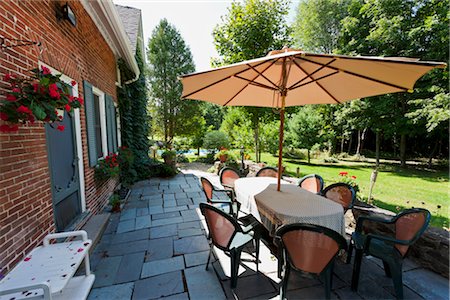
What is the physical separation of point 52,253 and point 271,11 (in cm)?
704

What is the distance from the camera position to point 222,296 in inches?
78.8

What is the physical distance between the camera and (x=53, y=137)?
243 cm

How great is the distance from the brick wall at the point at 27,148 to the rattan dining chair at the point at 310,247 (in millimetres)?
2197

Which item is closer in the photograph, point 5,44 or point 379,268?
point 5,44

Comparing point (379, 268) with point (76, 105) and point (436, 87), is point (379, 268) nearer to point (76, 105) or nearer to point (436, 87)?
point (76, 105)

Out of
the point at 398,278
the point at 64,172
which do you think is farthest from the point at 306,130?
the point at 64,172

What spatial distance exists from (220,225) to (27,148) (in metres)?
1.96

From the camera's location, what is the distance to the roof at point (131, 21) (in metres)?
6.42

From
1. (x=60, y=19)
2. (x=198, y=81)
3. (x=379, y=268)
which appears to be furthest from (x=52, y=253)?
(x=379, y=268)

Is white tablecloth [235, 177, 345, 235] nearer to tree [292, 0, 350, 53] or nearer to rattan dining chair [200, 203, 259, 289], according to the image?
rattan dining chair [200, 203, 259, 289]

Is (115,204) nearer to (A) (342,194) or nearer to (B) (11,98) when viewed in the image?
(B) (11,98)

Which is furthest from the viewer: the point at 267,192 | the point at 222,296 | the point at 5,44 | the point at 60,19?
the point at 267,192

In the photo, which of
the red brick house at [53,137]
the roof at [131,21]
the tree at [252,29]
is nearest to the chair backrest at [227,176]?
the red brick house at [53,137]

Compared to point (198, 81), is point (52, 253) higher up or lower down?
lower down
